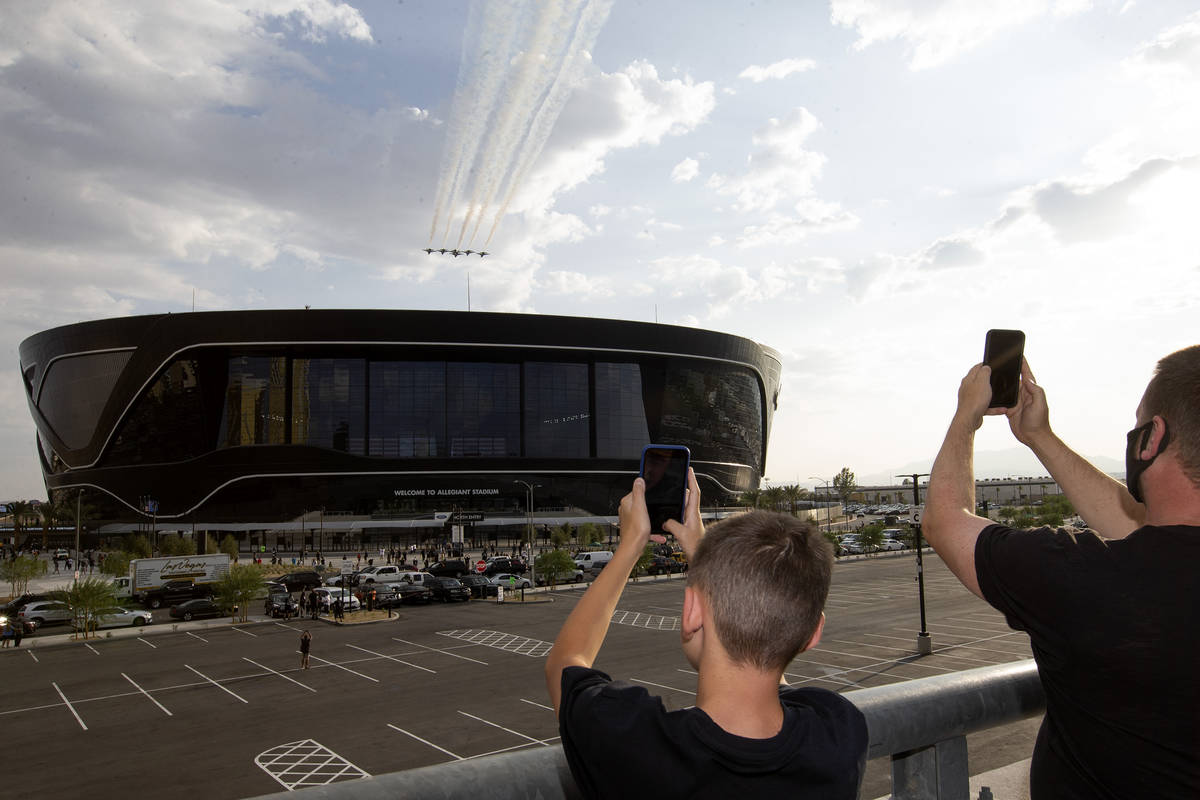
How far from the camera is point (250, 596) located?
4353cm

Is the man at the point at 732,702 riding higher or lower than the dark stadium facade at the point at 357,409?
lower

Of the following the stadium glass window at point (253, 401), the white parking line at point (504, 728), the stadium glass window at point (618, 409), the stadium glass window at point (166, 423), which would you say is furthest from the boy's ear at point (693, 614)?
the stadium glass window at point (166, 423)

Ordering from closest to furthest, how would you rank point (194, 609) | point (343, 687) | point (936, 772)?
1. point (936, 772)
2. point (343, 687)
3. point (194, 609)

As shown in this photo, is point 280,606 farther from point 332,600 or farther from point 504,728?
point 504,728

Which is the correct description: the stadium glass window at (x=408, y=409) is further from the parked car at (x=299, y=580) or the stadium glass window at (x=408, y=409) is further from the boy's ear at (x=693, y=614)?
the boy's ear at (x=693, y=614)

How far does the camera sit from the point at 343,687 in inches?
1007

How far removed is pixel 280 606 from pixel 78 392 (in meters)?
81.2

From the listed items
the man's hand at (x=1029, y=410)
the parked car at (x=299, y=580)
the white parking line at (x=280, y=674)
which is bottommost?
the parked car at (x=299, y=580)

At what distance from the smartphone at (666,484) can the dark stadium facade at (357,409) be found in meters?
101

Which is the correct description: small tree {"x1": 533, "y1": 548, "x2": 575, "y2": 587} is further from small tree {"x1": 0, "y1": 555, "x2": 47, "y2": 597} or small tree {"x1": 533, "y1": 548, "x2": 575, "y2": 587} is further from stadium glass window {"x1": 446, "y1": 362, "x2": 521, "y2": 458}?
stadium glass window {"x1": 446, "y1": 362, "x2": 521, "y2": 458}

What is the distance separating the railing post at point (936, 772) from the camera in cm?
279

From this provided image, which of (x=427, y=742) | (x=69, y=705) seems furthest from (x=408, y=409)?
(x=427, y=742)

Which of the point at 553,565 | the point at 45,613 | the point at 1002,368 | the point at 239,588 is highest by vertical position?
the point at 1002,368

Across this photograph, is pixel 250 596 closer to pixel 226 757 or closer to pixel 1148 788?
pixel 226 757
